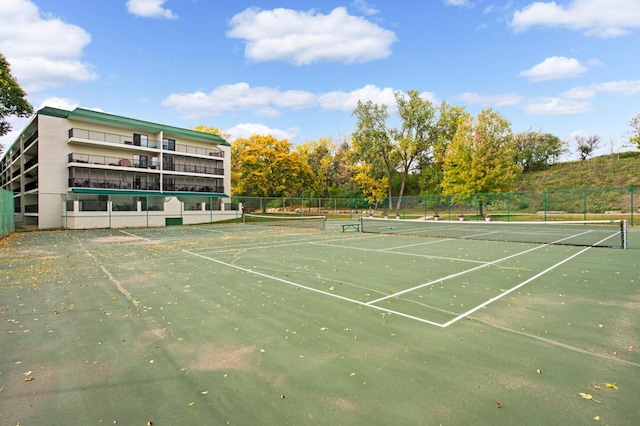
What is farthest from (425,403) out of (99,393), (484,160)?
(484,160)

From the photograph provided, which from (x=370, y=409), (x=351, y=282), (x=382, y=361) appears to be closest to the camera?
(x=370, y=409)

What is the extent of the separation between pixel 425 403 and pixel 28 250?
1760 cm

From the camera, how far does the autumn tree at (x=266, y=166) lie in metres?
49.1

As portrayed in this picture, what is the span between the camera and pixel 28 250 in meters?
14.3

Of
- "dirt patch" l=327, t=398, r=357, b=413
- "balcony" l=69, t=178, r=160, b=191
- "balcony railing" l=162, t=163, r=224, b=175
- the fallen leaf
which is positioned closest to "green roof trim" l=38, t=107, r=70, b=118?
"balcony" l=69, t=178, r=160, b=191

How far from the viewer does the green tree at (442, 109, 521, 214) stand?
37.2 meters

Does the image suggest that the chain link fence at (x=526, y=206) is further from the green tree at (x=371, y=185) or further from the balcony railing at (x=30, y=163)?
the balcony railing at (x=30, y=163)

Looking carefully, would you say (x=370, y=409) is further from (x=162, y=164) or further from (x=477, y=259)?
(x=162, y=164)

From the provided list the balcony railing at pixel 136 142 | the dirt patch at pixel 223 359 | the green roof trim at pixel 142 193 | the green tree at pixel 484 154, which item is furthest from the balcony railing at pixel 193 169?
the dirt patch at pixel 223 359

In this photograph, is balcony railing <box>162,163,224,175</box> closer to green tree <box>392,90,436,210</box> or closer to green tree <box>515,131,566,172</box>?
green tree <box>392,90,436,210</box>

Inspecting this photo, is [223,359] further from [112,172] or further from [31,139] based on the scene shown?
[31,139]

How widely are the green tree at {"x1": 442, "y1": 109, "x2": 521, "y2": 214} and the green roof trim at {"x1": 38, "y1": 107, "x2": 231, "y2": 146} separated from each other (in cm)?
3107

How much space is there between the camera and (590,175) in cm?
5184

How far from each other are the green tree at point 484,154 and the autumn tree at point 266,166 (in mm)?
23437
